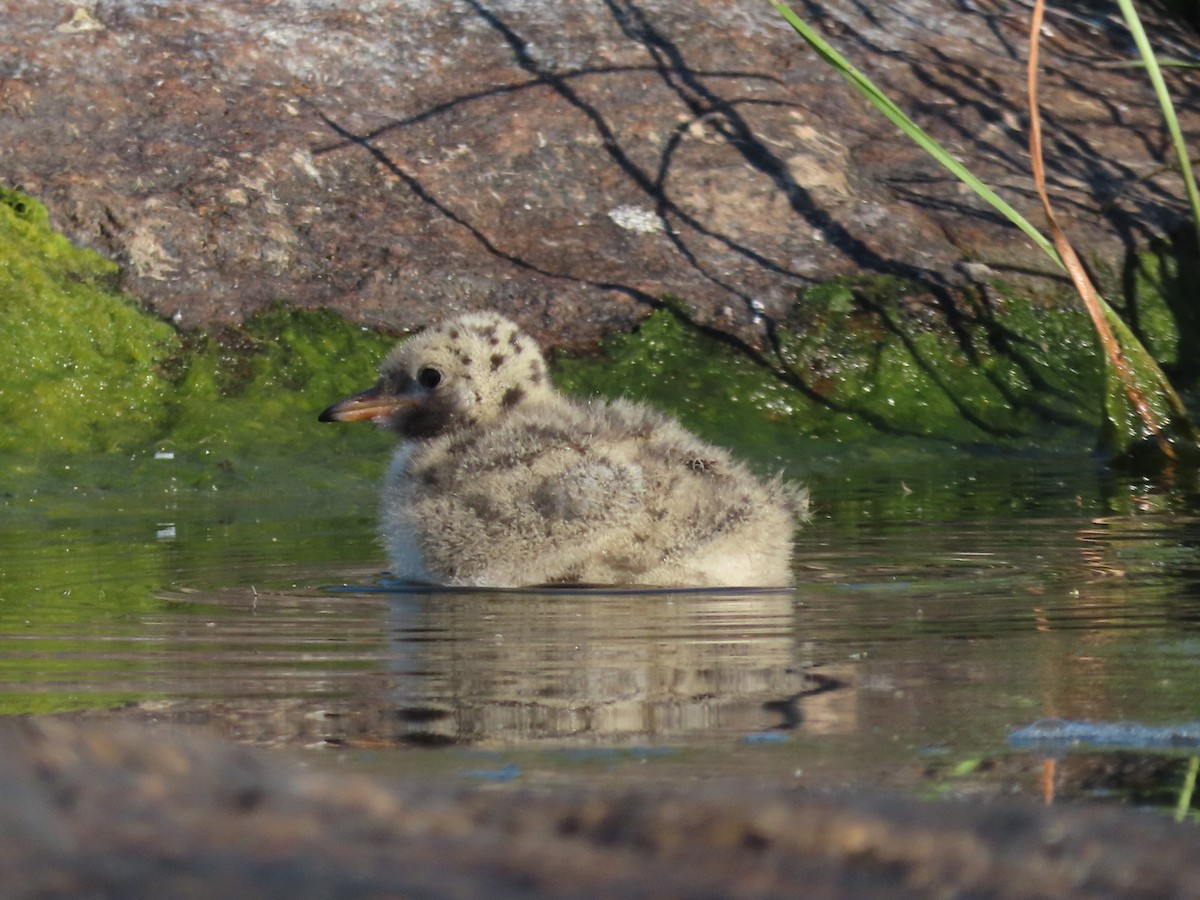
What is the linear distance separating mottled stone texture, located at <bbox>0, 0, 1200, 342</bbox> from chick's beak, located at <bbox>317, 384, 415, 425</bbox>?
3.30 m

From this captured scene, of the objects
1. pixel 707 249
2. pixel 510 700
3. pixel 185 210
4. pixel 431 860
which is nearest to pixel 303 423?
pixel 185 210

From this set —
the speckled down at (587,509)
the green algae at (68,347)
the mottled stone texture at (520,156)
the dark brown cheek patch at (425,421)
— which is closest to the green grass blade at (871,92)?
the speckled down at (587,509)

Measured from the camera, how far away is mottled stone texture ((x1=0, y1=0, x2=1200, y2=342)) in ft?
35.3

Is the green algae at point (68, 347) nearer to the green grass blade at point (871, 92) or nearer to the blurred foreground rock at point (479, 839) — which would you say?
the green grass blade at point (871, 92)

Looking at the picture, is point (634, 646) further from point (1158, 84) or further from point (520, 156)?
point (520, 156)

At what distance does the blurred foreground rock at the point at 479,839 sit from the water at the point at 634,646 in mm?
1016

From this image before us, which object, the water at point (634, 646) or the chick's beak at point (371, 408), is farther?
the chick's beak at point (371, 408)

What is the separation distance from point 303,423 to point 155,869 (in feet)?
27.0

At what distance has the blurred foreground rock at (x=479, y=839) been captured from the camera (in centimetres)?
181

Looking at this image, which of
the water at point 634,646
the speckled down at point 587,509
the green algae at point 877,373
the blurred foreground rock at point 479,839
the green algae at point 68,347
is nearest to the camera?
the blurred foreground rock at point 479,839

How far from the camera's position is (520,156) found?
11.6 meters

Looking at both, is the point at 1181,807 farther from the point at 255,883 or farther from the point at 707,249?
the point at 707,249

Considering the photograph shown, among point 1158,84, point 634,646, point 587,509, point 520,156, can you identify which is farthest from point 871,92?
point 520,156

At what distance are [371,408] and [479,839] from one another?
5377 mm
